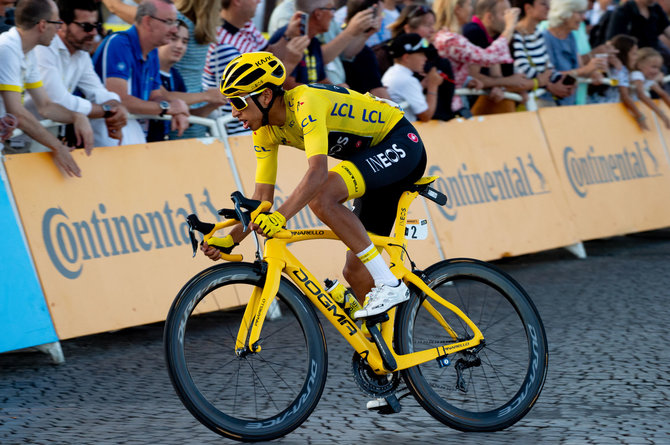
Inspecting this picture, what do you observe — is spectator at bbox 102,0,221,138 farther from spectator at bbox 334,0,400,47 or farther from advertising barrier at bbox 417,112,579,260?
advertising barrier at bbox 417,112,579,260

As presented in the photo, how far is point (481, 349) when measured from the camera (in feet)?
15.3

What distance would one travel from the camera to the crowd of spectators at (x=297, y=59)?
681 centimetres

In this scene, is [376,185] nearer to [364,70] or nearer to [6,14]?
[6,14]

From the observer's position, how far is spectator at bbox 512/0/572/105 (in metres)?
10.4

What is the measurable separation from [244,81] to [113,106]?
3092 mm

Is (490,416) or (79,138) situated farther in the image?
(79,138)

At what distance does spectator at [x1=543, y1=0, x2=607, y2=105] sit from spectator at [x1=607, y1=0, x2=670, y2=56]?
56.9 inches

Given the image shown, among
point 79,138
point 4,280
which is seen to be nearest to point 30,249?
point 4,280

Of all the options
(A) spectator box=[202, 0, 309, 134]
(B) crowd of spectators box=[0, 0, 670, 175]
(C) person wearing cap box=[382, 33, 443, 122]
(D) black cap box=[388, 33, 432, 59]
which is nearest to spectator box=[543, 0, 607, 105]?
(B) crowd of spectators box=[0, 0, 670, 175]

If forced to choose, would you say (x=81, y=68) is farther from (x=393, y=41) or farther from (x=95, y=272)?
(x=393, y=41)

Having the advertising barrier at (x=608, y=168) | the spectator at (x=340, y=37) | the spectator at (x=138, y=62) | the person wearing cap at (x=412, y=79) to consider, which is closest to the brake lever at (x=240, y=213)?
the spectator at (x=138, y=62)

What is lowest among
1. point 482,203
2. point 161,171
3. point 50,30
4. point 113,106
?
point 482,203

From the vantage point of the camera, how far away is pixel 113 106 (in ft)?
23.2

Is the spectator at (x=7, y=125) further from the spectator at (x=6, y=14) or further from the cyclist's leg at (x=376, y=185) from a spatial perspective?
the cyclist's leg at (x=376, y=185)
